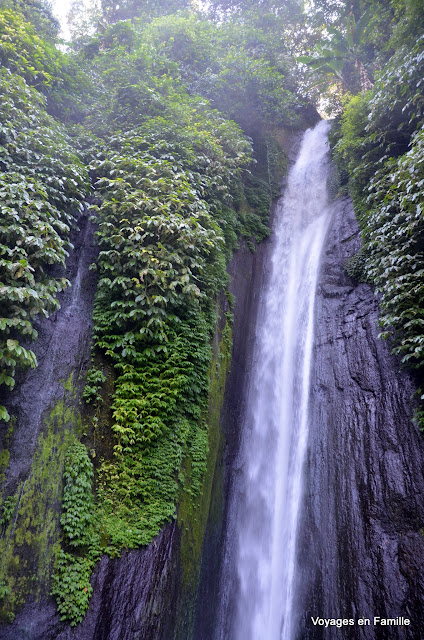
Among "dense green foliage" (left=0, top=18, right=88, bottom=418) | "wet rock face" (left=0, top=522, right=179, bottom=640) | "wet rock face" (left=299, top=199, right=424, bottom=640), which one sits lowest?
"wet rock face" (left=0, top=522, right=179, bottom=640)

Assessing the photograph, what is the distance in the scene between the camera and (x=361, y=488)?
6.42 meters

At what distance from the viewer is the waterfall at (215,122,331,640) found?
→ 6473 mm

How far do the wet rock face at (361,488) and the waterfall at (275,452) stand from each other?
347mm

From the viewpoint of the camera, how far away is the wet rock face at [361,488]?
215 inches

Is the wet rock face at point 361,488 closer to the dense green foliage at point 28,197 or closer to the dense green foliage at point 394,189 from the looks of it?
the dense green foliage at point 394,189

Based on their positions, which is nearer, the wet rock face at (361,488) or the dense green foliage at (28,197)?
the dense green foliage at (28,197)

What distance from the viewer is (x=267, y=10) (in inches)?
755

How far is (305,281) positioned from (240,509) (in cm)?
595

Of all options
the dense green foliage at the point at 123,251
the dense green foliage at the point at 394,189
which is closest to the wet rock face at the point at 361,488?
the dense green foliage at the point at 394,189

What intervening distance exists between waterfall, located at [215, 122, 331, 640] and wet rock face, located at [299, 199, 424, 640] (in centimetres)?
35

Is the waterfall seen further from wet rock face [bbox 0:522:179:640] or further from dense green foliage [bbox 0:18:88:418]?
dense green foliage [bbox 0:18:88:418]

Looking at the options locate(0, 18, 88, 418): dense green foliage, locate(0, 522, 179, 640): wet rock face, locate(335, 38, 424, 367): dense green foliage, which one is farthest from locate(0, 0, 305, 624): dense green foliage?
locate(335, 38, 424, 367): dense green foliage

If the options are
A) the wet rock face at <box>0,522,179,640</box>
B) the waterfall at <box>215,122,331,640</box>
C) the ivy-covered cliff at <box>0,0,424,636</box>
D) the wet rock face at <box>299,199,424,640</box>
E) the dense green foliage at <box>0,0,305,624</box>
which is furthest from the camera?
the waterfall at <box>215,122,331,640</box>

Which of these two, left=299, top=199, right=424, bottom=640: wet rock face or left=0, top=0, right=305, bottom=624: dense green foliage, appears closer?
left=0, top=0, right=305, bottom=624: dense green foliage
